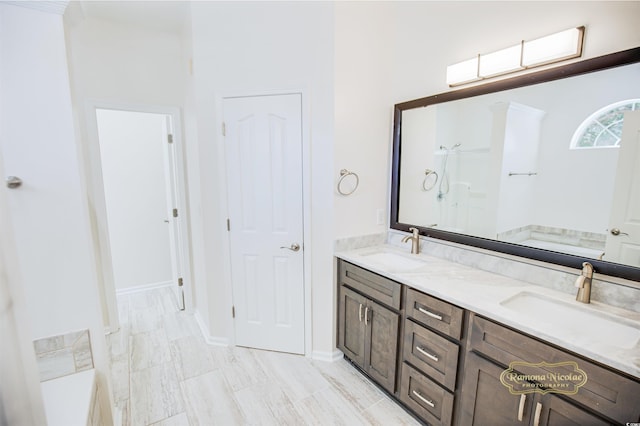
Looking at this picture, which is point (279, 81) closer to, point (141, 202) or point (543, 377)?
point (543, 377)

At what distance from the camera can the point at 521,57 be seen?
5.40 feet

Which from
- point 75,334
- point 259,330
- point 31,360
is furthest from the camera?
point 259,330

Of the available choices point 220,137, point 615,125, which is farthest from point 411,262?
point 220,137

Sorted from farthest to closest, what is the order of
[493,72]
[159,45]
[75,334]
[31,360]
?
[159,45], [493,72], [75,334], [31,360]

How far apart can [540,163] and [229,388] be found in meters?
2.46

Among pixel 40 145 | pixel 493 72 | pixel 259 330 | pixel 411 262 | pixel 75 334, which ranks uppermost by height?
pixel 493 72

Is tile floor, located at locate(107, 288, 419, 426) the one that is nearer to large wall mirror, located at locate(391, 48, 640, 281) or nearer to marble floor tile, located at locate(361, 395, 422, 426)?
marble floor tile, located at locate(361, 395, 422, 426)

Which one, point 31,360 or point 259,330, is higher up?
point 31,360

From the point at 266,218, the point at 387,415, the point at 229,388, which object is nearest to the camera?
the point at 387,415

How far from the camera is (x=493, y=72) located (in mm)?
1776

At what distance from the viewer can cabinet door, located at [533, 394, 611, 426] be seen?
1061mm

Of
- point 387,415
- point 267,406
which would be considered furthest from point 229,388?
point 387,415

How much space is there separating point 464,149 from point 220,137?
1.81m

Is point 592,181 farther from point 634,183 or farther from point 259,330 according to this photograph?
point 259,330
